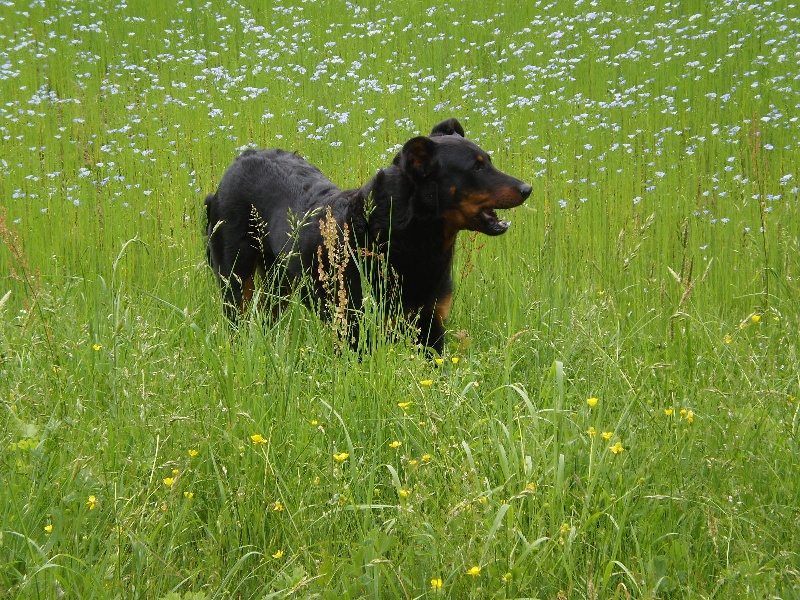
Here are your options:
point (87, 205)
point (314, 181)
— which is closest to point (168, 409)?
point (314, 181)

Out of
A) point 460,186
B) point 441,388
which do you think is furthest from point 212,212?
point 441,388

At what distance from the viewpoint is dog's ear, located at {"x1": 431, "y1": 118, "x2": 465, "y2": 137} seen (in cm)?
501

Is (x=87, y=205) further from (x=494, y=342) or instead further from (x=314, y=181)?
(x=494, y=342)

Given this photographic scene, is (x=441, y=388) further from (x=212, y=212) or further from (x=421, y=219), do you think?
(x=212, y=212)

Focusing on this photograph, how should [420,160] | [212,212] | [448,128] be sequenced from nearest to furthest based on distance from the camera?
1. [420,160]
2. [448,128]
3. [212,212]

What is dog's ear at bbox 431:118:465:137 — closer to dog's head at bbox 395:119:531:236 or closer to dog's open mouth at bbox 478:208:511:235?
dog's head at bbox 395:119:531:236

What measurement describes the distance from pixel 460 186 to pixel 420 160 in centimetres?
24

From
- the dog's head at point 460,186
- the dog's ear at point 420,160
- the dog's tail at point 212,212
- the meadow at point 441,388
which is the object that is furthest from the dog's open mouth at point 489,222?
the dog's tail at point 212,212

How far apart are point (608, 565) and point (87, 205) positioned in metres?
5.23

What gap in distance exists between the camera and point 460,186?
4.50 metres

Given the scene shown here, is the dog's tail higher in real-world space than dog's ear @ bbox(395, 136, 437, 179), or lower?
lower

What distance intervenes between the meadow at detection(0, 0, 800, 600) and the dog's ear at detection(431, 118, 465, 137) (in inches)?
26.7

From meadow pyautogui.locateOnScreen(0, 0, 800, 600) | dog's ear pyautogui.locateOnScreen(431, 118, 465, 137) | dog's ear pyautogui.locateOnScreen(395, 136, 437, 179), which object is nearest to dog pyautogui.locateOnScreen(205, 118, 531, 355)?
dog's ear pyautogui.locateOnScreen(395, 136, 437, 179)

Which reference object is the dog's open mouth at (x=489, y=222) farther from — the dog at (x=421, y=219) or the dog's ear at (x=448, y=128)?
the dog's ear at (x=448, y=128)
